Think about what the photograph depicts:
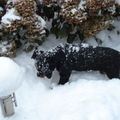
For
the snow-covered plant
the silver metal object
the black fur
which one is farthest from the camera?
the snow-covered plant

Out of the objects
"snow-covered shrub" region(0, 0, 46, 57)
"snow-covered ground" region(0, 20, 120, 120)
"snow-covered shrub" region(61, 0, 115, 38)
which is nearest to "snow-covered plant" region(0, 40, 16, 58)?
"snow-covered shrub" region(0, 0, 46, 57)

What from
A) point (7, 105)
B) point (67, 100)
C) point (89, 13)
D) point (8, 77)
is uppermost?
point (89, 13)

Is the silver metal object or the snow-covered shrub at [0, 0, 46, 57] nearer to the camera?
the silver metal object

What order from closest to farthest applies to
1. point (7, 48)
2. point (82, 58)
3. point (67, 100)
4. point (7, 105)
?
point (7, 105) → point (67, 100) → point (82, 58) → point (7, 48)

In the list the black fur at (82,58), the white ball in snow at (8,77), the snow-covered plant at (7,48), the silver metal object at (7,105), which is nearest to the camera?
the white ball in snow at (8,77)

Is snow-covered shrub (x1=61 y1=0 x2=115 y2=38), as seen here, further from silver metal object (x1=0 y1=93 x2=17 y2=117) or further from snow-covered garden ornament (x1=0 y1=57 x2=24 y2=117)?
silver metal object (x1=0 y1=93 x2=17 y2=117)

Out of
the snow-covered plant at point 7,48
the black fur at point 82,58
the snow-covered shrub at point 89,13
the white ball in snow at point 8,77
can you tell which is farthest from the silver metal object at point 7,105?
the snow-covered shrub at point 89,13

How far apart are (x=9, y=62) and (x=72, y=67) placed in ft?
2.79

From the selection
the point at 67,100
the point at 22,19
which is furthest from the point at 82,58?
the point at 22,19

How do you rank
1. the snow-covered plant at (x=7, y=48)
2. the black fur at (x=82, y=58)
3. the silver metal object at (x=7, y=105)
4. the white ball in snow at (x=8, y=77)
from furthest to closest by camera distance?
the snow-covered plant at (x=7, y=48) < the black fur at (x=82, y=58) < the silver metal object at (x=7, y=105) < the white ball in snow at (x=8, y=77)

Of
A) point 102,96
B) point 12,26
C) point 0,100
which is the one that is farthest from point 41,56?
point 102,96

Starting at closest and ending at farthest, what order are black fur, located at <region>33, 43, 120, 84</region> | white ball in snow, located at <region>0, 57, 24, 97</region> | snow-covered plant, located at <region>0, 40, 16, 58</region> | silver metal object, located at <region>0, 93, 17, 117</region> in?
white ball in snow, located at <region>0, 57, 24, 97</region> → silver metal object, located at <region>0, 93, 17, 117</region> → black fur, located at <region>33, 43, 120, 84</region> → snow-covered plant, located at <region>0, 40, 16, 58</region>

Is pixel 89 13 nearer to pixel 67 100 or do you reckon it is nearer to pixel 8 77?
pixel 67 100

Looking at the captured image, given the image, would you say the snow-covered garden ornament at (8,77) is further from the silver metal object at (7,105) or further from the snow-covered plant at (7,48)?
the snow-covered plant at (7,48)
